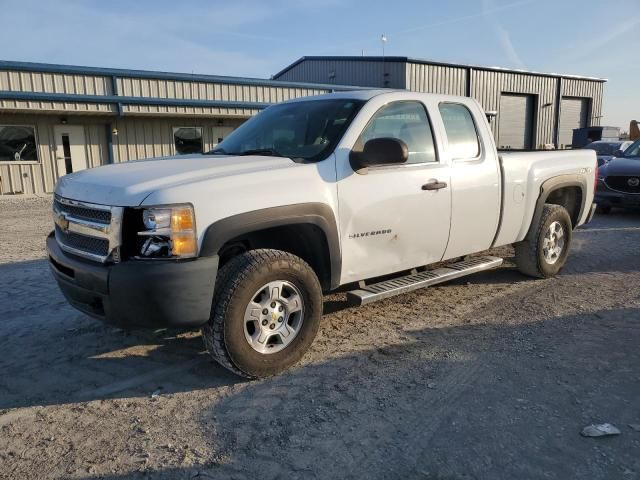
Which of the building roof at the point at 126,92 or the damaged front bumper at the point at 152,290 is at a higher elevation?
the building roof at the point at 126,92

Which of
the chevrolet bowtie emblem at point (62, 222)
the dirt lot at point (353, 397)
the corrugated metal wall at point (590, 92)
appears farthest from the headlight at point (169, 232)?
the corrugated metal wall at point (590, 92)

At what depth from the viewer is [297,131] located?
175 inches

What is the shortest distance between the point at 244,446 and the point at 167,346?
5.51 feet

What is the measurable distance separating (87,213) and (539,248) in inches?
186

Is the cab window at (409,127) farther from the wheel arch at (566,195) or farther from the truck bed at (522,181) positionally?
the wheel arch at (566,195)

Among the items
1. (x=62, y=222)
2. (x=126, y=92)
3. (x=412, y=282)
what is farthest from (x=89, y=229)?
(x=126, y=92)

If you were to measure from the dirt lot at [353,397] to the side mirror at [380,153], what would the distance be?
1.47 meters

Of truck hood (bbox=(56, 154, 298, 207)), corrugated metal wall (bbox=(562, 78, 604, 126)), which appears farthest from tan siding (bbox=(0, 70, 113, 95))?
corrugated metal wall (bbox=(562, 78, 604, 126))

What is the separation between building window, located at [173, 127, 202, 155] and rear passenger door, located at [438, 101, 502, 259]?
1532cm

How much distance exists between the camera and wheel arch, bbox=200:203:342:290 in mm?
3326

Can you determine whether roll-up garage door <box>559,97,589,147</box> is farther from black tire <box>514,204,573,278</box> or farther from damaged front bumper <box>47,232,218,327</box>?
damaged front bumper <box>47,232,218,327</box>

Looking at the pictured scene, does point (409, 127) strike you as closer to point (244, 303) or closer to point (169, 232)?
point (244, 303)

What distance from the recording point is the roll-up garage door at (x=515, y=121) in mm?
30781

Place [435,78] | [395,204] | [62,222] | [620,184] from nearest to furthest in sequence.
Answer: [62,222], [395,204], [620,184], [435,78]
